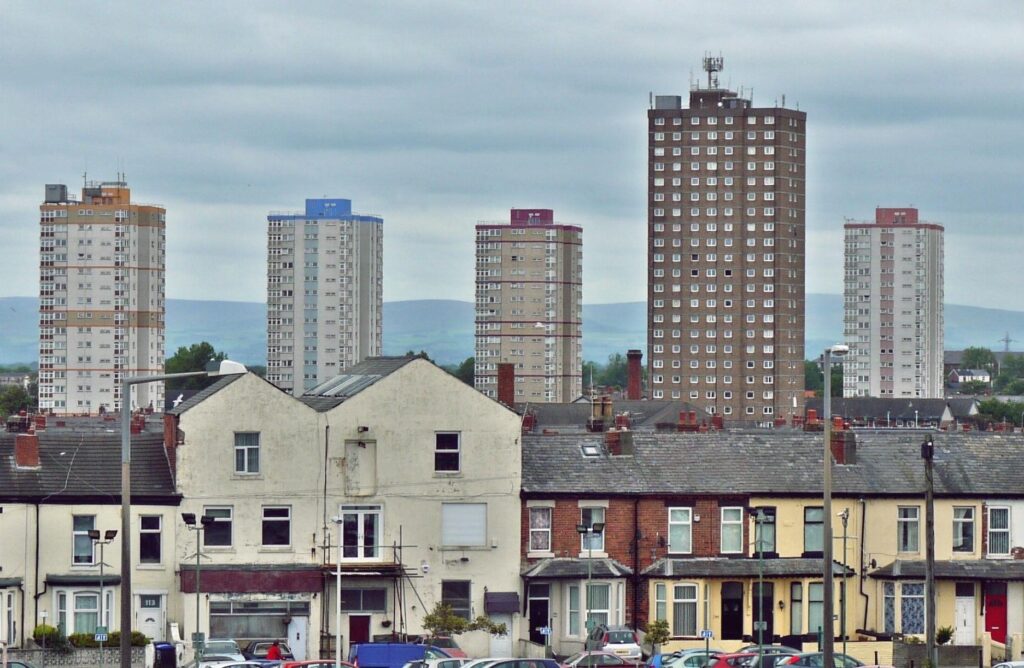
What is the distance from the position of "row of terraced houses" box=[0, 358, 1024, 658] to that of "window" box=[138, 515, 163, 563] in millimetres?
63

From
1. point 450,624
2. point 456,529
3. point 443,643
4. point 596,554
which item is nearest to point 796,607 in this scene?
point 596,554

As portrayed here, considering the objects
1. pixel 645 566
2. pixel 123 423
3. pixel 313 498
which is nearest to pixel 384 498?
pixel 313 498

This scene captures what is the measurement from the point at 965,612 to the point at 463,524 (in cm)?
1685

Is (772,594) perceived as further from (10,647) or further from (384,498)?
(10,647)

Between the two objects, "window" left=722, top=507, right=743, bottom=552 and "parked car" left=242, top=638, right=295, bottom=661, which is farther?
"window" left=722, top=507, right=743, bottom=552

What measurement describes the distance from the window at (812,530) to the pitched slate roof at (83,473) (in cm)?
2068

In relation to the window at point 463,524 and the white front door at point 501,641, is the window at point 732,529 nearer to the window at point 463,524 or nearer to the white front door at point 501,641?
the white front door at point 501,641

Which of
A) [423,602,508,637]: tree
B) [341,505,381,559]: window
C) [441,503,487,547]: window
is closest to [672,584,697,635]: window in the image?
[423,602,508,637]: tree

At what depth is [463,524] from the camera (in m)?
69.6

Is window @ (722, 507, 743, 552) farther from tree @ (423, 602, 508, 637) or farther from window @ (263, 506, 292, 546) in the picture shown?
window @ (263, 506, 292, 546)

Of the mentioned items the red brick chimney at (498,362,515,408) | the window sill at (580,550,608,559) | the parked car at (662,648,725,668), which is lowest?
the parked car at (662,648,725,668)

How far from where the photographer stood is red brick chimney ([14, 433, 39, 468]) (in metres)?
67.5

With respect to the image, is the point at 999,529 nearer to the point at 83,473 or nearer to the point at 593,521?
the point at 593,521

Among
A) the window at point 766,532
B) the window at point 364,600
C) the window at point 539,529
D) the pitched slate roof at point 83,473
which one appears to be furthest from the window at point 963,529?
the pitched slate roof at point 83,473
